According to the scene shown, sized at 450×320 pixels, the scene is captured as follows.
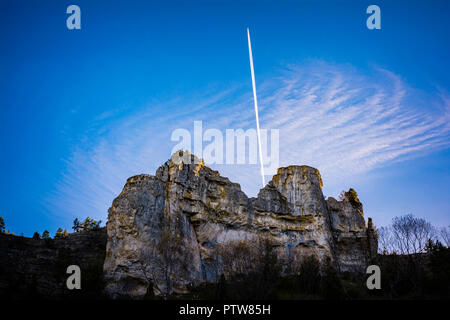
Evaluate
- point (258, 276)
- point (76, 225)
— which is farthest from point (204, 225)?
point (76, 225)

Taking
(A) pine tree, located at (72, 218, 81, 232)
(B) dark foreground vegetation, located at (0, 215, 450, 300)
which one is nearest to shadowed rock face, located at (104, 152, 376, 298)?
(B) dark foreground vegetation, located at (0, 215, 450, 300)

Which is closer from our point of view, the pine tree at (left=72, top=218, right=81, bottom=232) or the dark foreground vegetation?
the dark foreground vegetation

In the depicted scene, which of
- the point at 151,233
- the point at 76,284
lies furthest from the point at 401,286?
the point at 76,284

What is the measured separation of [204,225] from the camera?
173ft

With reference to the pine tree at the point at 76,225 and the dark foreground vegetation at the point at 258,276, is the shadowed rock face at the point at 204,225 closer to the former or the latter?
the dark foreground vegetation at the point at 258,276

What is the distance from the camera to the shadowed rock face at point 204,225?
143 feet

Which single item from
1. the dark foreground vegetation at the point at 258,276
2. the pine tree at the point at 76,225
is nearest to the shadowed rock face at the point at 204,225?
the dark foreground vegetation at the point at 258,276

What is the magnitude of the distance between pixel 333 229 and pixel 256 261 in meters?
22.5

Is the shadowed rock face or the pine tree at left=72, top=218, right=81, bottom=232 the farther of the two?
the pine tree at left=72, top=218, right=81, bottom=232

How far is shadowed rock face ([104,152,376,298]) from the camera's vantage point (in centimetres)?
4369

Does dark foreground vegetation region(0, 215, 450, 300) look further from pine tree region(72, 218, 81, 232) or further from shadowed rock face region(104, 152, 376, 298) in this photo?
pine tree region(72, 218, 81, 232)

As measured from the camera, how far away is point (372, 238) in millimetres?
61688

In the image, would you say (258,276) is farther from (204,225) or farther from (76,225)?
(76,225)
